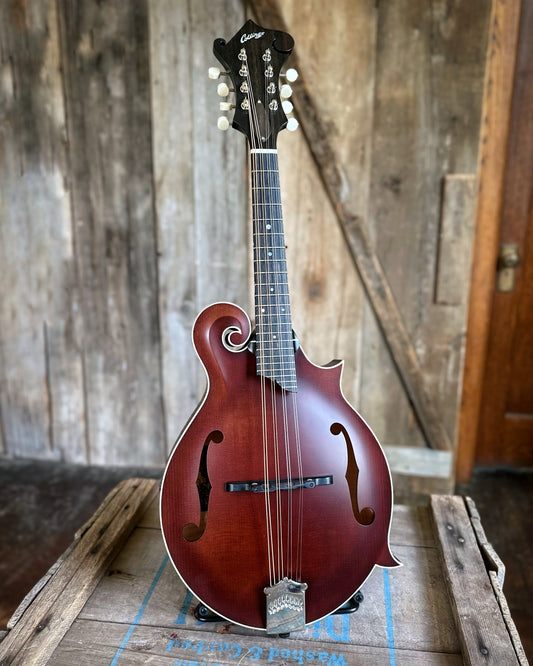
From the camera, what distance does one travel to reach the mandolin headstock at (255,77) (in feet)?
3.26

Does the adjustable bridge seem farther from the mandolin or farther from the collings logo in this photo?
the collings logo

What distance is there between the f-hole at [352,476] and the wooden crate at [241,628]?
0.19m

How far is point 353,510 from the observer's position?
1.03 m

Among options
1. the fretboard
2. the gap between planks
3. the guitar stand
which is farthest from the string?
the gap between planks

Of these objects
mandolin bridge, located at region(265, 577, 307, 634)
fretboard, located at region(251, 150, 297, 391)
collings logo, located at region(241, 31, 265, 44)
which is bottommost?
mandolin bridge, located at region(265, 577, 307, 634)

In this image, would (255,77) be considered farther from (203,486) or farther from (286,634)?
(286,634)

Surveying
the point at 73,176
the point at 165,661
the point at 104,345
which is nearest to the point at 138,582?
the point at 165,661

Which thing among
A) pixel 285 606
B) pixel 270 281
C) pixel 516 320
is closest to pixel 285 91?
pixel 270 281

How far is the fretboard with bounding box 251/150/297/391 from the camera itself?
1.00m

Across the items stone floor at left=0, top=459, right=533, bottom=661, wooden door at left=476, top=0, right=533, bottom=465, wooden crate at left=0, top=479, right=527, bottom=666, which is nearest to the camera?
wooden crate at left=0, top=479, right=527, bottom=666

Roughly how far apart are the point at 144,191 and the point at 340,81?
804mm

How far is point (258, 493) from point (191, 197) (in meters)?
1.29

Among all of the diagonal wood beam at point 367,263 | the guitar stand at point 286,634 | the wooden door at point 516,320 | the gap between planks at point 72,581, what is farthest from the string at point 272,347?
the wooden door at point 516,320

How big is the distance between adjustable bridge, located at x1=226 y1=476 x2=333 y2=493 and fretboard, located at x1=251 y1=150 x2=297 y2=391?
→ 0.18 meters
